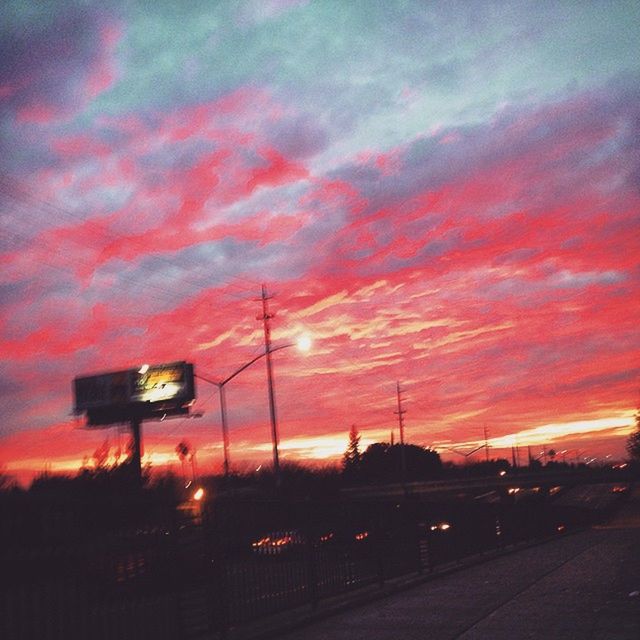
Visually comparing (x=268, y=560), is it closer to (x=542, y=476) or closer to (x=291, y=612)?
(x=291, y=612)

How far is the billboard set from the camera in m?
68.5

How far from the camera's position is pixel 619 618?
12.4 meters

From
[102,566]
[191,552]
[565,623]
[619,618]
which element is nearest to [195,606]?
[191,552]

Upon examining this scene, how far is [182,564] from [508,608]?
5.65 m

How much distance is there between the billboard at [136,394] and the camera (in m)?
68.5

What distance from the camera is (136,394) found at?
6925 cm

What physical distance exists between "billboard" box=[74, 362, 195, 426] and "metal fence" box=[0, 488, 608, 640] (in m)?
50.3

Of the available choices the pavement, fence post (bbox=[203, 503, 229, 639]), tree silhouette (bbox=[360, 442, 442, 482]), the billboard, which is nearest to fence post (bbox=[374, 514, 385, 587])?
the pavement

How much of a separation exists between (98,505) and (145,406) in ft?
198

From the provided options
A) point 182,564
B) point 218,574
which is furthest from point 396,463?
point 182,564

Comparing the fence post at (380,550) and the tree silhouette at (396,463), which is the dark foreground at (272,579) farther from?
the tree silhouette at (396,463)

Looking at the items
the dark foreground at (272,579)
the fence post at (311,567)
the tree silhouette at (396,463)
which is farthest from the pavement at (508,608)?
the tree silhouette at (396,463)

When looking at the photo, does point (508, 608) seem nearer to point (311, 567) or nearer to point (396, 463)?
point (311, 567)

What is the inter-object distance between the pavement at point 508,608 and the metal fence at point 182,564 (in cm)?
93
